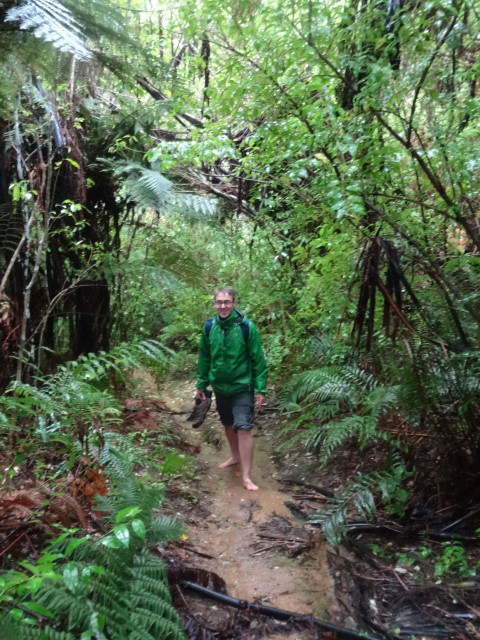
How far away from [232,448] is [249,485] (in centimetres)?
52

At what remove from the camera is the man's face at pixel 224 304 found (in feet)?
13.2

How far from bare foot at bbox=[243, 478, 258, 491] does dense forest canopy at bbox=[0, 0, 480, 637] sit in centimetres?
73

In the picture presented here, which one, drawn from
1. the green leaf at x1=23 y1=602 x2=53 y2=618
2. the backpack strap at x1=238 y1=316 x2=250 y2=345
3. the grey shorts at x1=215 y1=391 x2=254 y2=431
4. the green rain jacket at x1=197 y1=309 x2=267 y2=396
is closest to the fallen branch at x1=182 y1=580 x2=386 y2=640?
the green leaf at x1=23 y1=602 x2=53 y2=618

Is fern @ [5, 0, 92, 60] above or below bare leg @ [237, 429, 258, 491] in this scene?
above

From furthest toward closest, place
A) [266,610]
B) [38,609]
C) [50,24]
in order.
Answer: [266,610] → [38,609] → [50,24]

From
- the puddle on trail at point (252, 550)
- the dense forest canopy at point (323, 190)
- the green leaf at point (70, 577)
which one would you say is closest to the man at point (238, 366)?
the puddle on trail at point (252, 550)

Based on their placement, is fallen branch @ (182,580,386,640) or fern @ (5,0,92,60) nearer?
fern @ (5,0,92,60)

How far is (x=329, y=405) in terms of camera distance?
4.35 meters

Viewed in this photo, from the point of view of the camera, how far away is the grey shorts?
4.07 m

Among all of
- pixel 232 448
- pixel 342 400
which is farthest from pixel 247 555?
pixel 342 400

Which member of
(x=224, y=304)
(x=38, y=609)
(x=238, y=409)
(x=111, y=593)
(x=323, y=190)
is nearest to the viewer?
(x=38, y=609)

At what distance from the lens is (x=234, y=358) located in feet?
13.4

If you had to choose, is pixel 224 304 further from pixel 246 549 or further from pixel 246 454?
pixel 246 549

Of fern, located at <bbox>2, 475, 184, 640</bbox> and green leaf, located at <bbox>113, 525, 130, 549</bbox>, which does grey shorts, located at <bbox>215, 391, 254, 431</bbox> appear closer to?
fern, located at <bbox>2, 475, 184, 640</bbox>
